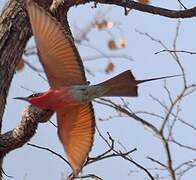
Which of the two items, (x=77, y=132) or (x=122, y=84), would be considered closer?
(x=122, y=84)

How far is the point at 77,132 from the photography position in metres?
1.15

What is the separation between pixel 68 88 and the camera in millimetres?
1017

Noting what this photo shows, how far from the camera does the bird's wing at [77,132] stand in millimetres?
1109

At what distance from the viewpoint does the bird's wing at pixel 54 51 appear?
1071 millimetres

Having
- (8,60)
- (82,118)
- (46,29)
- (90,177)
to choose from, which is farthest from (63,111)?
(8,60)

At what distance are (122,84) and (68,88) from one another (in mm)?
104

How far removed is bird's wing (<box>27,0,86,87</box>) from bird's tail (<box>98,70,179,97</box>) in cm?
8

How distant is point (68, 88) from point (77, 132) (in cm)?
16

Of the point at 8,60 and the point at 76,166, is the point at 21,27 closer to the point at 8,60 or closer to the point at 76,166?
the point at 8,60

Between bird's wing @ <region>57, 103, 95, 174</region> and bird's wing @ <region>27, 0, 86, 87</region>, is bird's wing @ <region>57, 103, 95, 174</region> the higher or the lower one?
the lower one

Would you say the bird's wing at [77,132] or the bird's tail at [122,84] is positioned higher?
the bird's tail at [122,84]

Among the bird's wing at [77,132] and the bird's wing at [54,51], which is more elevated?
the bird's wing at [54,51]

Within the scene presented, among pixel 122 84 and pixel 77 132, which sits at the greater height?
pixel 122 84

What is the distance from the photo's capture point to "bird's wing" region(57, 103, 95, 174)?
43.7 inches
